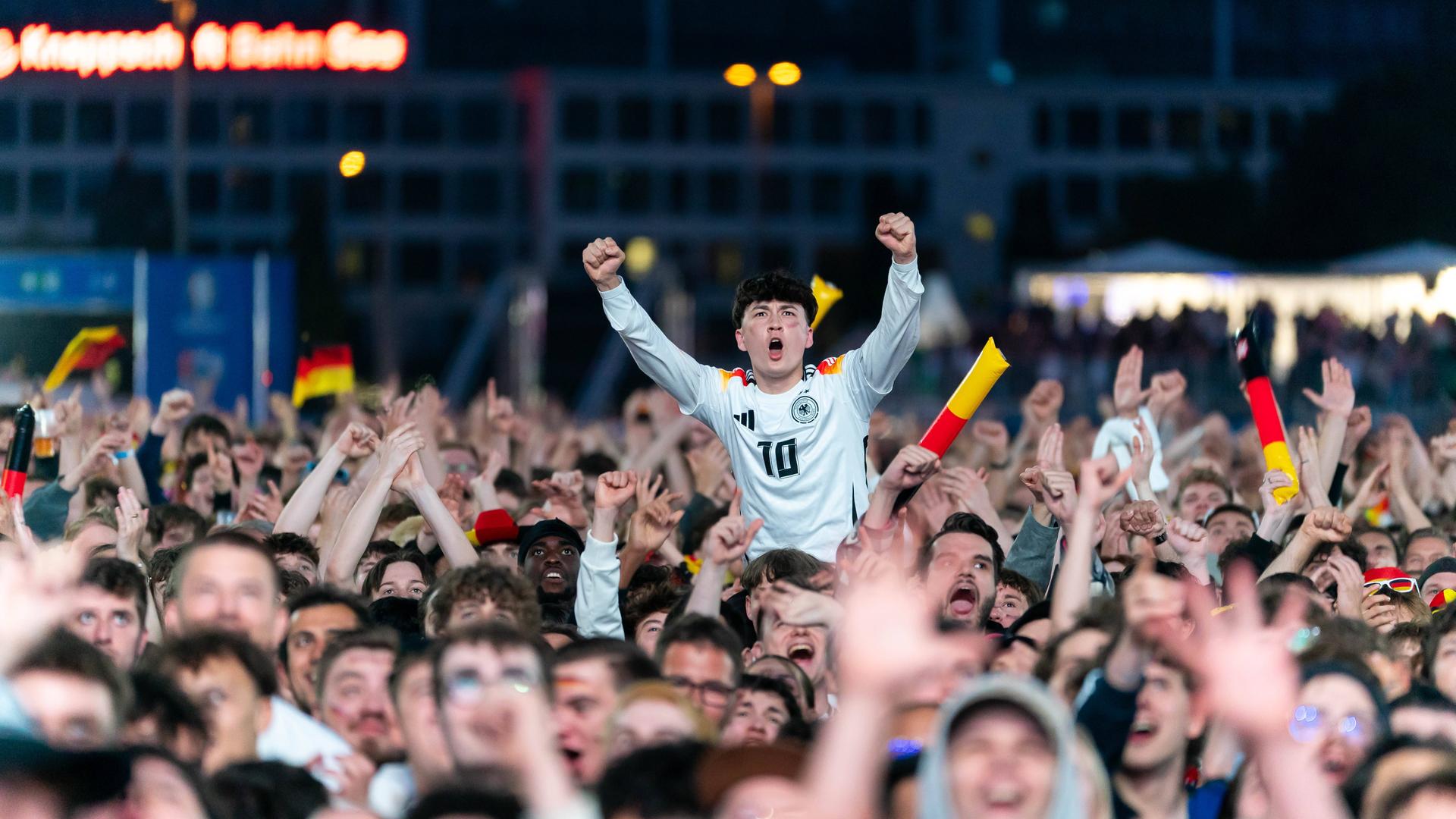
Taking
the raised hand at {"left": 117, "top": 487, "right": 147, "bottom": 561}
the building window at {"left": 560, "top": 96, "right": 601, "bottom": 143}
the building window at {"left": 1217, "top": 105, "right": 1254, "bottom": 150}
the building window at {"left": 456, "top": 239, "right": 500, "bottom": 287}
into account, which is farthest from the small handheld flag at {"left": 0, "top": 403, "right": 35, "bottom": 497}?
the building window at {"left": 1217, "top": 105, "right": 1254, "bottom": 150}

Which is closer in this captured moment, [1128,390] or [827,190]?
[1128,390]

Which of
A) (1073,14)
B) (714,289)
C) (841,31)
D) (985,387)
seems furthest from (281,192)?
(985,387)

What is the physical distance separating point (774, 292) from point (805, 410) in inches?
18.2

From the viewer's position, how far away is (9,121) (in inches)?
4060

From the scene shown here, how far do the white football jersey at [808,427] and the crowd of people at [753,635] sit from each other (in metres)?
0.01

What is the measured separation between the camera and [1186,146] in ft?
339

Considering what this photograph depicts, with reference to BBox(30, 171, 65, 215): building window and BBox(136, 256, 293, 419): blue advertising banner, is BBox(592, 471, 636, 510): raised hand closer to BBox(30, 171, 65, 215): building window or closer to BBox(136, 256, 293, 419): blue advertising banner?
BBox(136, 256, 293, 419): blue advertising banner

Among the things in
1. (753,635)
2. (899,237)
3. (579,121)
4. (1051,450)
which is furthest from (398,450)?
(579,121)

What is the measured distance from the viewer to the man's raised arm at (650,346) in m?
8.76

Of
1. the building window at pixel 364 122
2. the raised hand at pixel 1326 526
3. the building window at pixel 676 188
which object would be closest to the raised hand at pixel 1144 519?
the raised hand at pixel 1326 526

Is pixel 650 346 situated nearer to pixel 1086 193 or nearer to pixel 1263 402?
pixel 1263 402

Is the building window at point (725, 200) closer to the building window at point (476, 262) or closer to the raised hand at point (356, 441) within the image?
the building window at point (476, 262)

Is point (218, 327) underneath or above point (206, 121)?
underneath

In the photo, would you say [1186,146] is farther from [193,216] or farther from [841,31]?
[193,216]
